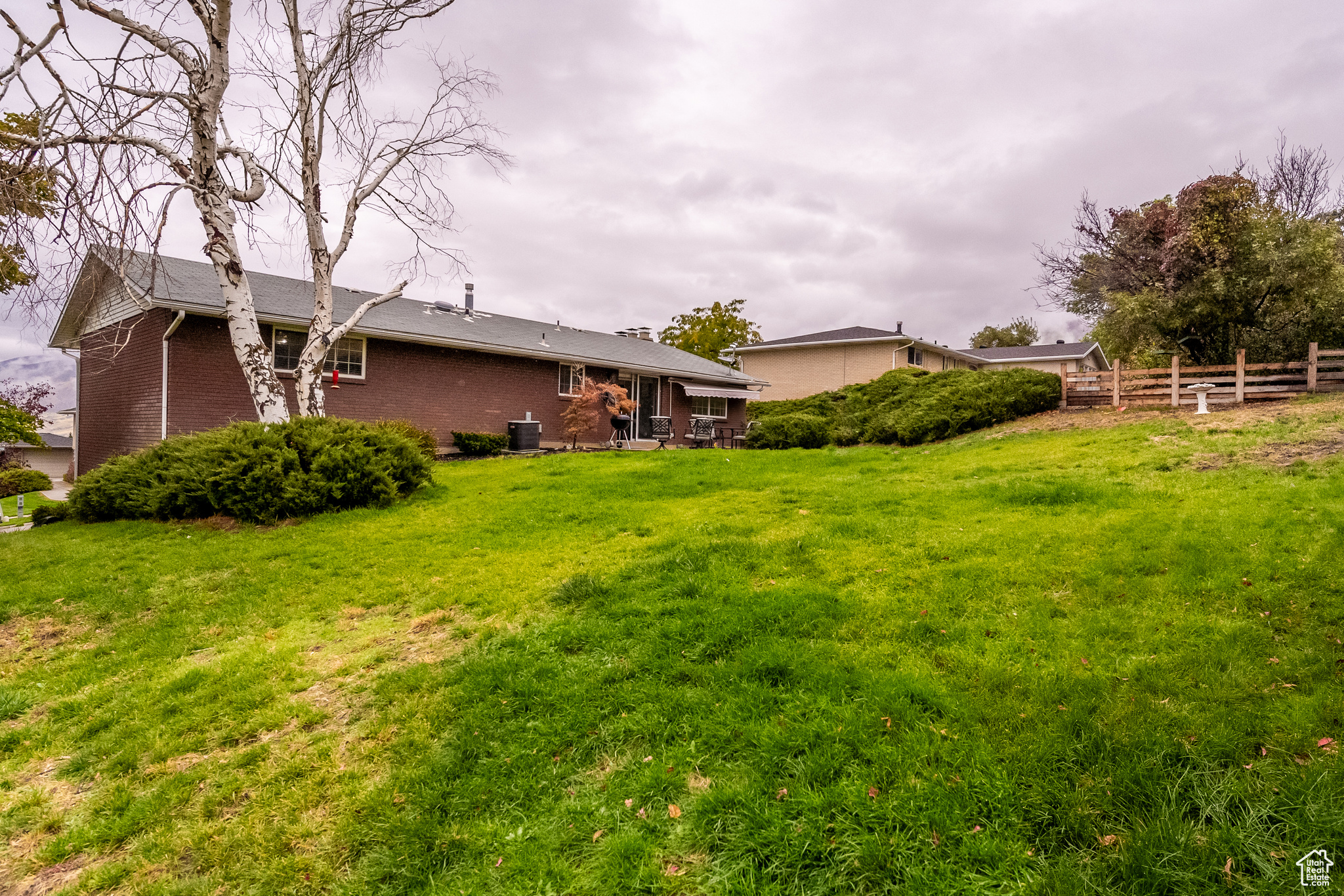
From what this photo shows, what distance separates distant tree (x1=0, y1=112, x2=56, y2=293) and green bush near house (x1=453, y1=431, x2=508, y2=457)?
10337mm

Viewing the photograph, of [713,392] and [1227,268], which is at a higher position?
[1227,268]

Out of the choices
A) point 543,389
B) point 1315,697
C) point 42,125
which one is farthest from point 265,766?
point 543,389

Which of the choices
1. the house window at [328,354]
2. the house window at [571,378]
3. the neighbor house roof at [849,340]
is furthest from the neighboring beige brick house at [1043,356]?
the house window at [328,354]

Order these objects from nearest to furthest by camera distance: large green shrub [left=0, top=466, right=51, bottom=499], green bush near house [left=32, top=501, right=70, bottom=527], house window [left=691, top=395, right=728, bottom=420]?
green bush near house [left=32, top=501, right=70, bottom=527] < large green shrub [left=0, top=466, right=51, bottom=499] < house window [left=691, top=395, right=728, bottom=420]

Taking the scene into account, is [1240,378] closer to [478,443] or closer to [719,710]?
[719,710]

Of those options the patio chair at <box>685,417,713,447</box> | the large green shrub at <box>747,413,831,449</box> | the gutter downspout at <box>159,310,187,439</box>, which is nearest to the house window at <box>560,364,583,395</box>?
the patio chair at <box>685,417,713,447</box>

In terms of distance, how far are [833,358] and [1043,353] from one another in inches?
650

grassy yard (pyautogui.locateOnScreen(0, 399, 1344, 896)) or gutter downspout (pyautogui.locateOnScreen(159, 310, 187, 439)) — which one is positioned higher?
gutter downspout (pyautogui.locateOnScreen(159, 310, 187, 439))

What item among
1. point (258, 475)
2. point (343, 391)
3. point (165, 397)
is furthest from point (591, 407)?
point (258, 475)

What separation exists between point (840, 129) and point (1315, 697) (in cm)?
1723

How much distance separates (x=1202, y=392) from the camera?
13.5 m

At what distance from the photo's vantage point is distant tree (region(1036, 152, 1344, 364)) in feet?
51.3

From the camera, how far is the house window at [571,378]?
1988 cm

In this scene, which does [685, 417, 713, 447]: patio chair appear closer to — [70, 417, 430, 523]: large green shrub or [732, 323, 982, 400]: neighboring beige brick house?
[732, 323, 982, 400]: neighboring beige brick house
